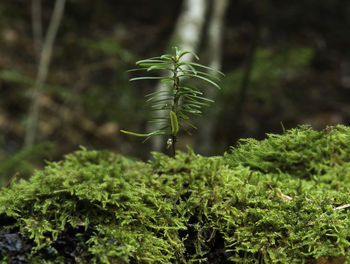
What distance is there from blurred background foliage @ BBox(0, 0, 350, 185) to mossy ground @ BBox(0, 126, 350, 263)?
3576 millimetres

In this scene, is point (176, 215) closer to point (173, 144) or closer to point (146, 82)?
point (173, 144)

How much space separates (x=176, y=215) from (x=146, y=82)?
24.6 ft

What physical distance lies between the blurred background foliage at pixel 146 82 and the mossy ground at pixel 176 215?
3.58 m

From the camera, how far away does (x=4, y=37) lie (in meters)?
8.45

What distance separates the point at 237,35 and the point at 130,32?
10.6 ft

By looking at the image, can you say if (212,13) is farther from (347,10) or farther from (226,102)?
(347,10)

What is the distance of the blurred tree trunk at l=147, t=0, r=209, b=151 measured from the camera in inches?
220

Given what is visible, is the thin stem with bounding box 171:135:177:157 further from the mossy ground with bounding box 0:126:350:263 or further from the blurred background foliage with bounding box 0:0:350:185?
the blurred background foliage with bounding box 0:0:350:185

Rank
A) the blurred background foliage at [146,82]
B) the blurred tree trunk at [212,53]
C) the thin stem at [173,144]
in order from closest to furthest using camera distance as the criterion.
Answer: the thin stem at [173,144] → the blurred background foliage at [146,82] → the blurred tree trunk at [212,53]

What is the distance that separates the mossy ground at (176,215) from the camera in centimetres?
105

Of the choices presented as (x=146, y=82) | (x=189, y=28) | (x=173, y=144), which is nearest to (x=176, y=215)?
(x=173, y=144)

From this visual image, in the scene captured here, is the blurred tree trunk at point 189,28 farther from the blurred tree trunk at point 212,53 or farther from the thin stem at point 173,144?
the thin stem at point 173,144

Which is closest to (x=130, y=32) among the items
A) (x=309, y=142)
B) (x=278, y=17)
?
(x=278, y=17)

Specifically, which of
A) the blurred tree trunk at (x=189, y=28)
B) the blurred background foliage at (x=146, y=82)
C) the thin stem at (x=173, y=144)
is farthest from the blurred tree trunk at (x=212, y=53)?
the thin stem at (x=173, y=144)
